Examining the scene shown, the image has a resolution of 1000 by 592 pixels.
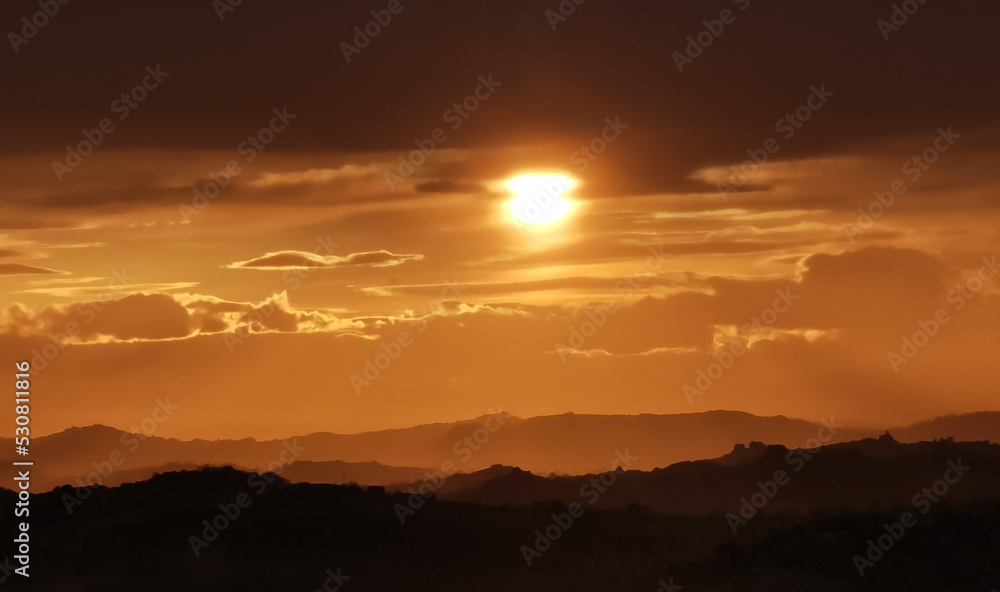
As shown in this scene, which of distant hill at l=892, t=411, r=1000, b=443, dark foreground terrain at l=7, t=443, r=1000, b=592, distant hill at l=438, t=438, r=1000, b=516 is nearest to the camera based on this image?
dark foreground terrain at l=7, t=443, r=1000, b=592

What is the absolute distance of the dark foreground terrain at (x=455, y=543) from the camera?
171 feet

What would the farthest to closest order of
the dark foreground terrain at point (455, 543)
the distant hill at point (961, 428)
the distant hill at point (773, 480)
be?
the distant hill at point (961, 428), the distant hill at point (773, 480), the dark foreground terrain at point (455, 543)

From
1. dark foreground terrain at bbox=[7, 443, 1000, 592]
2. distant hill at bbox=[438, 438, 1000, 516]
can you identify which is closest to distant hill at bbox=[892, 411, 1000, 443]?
distant hill at bbox=[438, 438, 1000, 516]

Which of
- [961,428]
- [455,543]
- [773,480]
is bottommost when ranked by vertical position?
[455,543]

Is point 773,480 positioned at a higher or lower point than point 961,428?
lower

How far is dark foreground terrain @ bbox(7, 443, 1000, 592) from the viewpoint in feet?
171

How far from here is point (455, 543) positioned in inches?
2291

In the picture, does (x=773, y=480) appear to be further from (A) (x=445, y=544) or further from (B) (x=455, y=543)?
(A) (x=445, y=544)

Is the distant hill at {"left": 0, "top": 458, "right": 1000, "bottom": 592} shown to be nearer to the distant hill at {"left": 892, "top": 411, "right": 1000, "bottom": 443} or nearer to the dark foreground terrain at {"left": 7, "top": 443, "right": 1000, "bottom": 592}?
the dark foreground terrain at {"left": 7, "top": 443, "right": 1000, "bottom": 592}

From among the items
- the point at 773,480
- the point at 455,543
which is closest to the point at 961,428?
the point at 773,480

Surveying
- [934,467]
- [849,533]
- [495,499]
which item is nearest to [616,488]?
[495,499]

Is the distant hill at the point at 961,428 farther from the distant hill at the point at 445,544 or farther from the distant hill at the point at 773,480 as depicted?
the distant hill at the point at 445,544

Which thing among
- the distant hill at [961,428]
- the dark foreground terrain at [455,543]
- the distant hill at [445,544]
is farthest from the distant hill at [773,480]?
the distant hill at [961,428]

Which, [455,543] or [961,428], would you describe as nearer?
[455,543]
